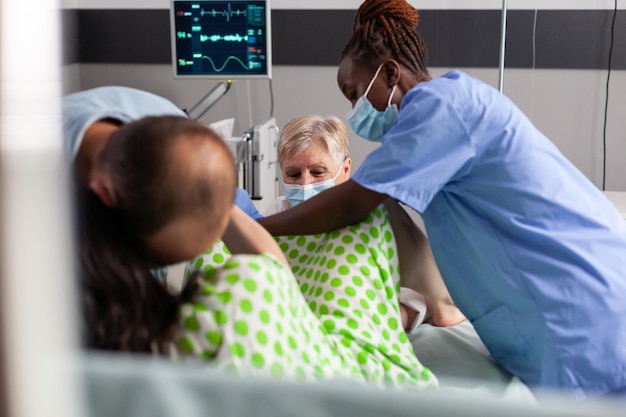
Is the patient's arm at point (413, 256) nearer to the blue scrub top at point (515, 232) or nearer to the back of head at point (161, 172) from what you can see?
the blue scrub top at point (515, 232)

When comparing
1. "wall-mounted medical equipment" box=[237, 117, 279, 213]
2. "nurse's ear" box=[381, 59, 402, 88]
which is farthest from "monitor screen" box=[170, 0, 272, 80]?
"nurse's ear" box=[381, 59, 402, 88]

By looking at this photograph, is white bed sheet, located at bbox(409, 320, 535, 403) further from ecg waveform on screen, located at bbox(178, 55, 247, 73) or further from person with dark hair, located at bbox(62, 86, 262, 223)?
ecg waveform on screen, located at bbox(178, 55, 247, 73)

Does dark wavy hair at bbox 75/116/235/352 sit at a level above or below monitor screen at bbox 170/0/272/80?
below

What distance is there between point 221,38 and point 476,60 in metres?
1.26

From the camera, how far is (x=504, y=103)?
1280 millimetres

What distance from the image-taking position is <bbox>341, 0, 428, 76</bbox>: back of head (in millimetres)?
1376

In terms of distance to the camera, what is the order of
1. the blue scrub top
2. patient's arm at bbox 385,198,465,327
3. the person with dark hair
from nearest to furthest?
the person with dark hair < the blue scrub top < patient's arm at bbox 385,198,465,327

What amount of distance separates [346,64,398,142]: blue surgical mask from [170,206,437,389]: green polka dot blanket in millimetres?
270

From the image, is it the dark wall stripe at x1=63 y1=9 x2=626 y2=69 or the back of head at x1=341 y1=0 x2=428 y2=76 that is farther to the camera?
the dark wall stripe at x1=63 y1=9 x2=626 y2=69

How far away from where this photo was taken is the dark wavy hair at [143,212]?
668mm

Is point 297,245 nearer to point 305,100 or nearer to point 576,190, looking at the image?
point 576,190

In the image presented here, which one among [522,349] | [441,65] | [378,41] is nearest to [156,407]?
[522,349]

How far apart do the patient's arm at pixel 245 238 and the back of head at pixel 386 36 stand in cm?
51

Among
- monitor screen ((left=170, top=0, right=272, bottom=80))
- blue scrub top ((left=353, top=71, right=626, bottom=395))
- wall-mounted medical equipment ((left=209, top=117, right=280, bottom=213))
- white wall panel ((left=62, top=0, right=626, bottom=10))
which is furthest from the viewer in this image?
white wall panel ((left=62, top=0, right=626, bottom=10))
